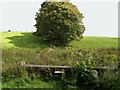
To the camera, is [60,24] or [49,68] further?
[60,24]

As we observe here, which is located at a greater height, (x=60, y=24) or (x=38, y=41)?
(x=60, y=24)

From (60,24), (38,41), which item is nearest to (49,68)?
(60,24)

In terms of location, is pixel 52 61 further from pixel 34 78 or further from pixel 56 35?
pixel 56 35

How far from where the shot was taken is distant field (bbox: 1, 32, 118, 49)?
31703 mm

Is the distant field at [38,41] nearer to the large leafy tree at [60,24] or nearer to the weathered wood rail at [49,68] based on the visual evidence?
the large leafy tree at [60,24]

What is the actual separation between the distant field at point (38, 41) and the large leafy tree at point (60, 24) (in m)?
0.85

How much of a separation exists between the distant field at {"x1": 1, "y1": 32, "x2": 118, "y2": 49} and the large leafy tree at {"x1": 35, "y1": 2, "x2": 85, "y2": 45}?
2.78ft

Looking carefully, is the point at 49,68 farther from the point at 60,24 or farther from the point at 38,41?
the point at 38,41

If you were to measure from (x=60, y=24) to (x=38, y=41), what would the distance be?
11.8 ft

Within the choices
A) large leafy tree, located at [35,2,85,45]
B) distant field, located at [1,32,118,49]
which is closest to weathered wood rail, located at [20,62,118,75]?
distant field, located at [1,32,118,49]

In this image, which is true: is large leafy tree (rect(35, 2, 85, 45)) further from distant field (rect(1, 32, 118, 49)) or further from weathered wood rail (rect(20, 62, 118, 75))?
weathered wood rail (rect(20, 62, 118, 75))

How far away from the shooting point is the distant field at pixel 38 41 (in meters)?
31.7

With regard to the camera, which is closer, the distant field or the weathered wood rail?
the weathered wood rail

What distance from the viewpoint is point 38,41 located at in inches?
1323
